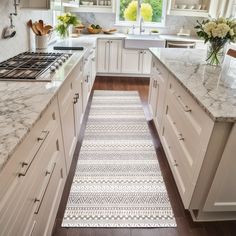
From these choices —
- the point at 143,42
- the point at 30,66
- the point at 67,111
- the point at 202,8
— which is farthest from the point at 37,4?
the point at 202,8

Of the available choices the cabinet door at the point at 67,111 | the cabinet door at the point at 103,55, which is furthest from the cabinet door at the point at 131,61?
the cabinet door at the point at 67,111

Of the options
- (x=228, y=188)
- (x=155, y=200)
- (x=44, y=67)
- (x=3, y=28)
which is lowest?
(x=155, y=200)

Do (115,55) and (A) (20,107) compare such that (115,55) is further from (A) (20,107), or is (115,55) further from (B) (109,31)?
(A) (20,107)

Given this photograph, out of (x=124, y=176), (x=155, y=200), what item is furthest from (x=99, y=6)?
(x=155, y=200)

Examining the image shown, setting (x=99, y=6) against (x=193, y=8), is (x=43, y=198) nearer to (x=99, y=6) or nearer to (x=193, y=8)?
(x=99, y=6)

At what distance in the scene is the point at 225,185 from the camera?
4.51 ft

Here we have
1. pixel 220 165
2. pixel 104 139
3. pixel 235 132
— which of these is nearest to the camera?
pixel 235 132

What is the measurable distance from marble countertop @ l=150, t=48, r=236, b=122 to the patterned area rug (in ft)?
3.02

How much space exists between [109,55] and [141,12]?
1318 millimetres

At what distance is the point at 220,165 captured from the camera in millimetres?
1296

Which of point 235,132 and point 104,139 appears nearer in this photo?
point 235,132

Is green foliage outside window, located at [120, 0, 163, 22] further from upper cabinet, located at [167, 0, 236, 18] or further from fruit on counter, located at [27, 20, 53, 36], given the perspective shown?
fruit on counter, located at [27, 20, 53, 36]

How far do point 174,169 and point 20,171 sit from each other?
53.1 inches

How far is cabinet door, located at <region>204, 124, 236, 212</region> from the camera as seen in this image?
4.09ft
